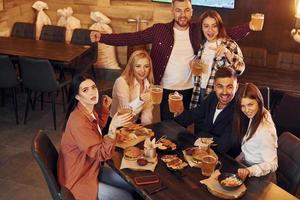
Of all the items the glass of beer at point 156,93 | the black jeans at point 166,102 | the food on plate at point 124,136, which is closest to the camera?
the food on plate at point 124,136

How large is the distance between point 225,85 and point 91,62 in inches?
127

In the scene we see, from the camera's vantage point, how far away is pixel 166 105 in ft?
13.2

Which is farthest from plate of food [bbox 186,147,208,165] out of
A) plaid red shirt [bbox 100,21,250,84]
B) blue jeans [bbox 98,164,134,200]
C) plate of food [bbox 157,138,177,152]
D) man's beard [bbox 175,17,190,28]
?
man's beard [bbox 175,17,190,28]

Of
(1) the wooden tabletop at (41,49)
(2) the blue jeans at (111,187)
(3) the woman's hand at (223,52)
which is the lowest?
(2) the blue jeans at (111,187)

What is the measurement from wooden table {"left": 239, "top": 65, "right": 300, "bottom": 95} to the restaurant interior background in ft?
4.50

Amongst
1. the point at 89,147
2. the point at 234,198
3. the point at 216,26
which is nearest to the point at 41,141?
the point at 89,147

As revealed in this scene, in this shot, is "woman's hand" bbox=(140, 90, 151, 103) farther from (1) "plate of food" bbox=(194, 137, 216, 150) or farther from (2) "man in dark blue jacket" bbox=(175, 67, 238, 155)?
(1) "plate of food" bbox=(194, 137, 216, 150)

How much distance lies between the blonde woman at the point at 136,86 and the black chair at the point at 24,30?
309 cm

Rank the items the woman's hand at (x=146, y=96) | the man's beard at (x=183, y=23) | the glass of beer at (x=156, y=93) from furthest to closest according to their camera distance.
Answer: the man's beard at (x=183, y=23) < the woman's hand at (x=146, y=96) < the glass of beer at (x=156, y=93)

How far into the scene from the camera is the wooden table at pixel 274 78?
14.4 ft

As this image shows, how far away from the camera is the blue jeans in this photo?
2.88m

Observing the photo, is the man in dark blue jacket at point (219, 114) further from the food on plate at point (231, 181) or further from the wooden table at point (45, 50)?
the wooden table at point (45, 50)

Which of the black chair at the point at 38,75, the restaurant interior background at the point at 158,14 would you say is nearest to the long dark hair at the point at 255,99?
the black chair at the point at 38,75

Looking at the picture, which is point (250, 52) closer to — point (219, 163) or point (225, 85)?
point (225, 85)
